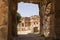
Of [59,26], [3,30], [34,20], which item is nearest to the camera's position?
[3,30]

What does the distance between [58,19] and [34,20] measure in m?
20.2

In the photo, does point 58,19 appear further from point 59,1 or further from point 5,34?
point 5,34

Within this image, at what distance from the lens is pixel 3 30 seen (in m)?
2.32

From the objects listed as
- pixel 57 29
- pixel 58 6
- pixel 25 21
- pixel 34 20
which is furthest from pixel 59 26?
pixel 25 21

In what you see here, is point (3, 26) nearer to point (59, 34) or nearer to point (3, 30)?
point (3, 30)

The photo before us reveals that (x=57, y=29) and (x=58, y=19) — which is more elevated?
(x=58, y=19)

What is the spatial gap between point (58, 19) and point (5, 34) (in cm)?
229

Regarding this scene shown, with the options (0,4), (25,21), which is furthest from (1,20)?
(25,21)

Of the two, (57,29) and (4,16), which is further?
(57,29)

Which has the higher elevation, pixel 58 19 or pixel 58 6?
pixel 58 6

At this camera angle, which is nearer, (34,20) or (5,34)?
(5,34)

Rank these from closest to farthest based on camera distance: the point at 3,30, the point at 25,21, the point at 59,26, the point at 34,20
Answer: the point at 3,30, the point at 59,26, the point at 34,20, the point at 25,21

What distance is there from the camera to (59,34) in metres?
4.32

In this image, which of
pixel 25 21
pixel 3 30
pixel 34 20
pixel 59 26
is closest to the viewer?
pixel 3 30
